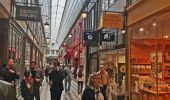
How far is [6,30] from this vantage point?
533 inches

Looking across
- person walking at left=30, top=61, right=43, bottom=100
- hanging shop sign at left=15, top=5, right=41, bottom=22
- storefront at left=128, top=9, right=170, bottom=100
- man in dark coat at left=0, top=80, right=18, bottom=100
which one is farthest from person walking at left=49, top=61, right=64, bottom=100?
man in dark coat at left=0, top=80, right=18, bottom=100

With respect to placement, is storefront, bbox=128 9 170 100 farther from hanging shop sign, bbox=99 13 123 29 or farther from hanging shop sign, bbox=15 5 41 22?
hanging shop sign, bbox=15 5 41 22

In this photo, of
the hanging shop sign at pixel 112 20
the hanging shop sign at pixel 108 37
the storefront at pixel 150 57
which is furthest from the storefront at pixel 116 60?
the storefront at pixel 150 57

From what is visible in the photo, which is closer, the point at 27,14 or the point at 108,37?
the point at 27,14

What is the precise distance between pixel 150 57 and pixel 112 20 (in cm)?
237

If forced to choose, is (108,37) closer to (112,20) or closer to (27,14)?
(112,20)

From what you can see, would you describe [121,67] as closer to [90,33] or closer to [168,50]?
[168,50]

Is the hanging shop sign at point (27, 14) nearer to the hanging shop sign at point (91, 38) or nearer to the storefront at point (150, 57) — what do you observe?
the storefront at point (150, 57)

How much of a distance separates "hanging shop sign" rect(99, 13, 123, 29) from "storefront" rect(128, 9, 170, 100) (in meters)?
0.56

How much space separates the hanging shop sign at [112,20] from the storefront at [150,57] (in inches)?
22.2

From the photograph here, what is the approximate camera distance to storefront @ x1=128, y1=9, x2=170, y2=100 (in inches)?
399

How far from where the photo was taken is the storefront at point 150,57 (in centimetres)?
1012

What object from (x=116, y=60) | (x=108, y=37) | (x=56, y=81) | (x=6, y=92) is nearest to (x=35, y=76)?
(x=56, y=81)

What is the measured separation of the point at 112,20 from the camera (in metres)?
13.1
